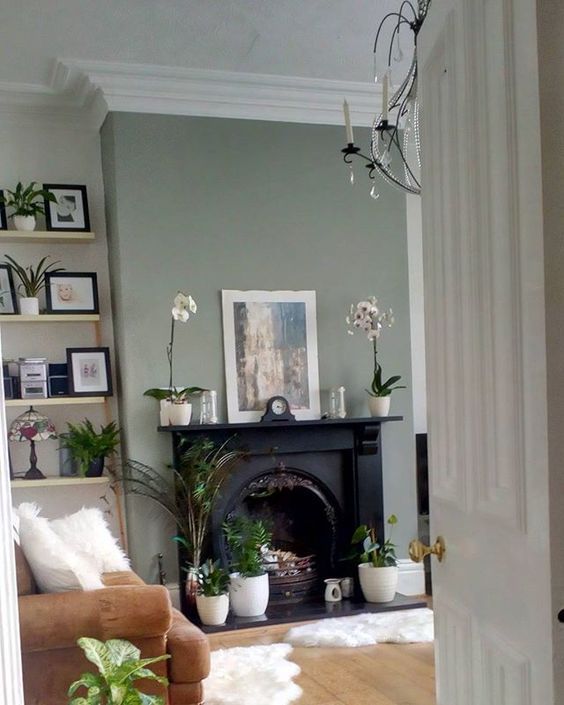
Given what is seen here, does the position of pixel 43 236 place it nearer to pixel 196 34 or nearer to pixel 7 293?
pixel 7 293

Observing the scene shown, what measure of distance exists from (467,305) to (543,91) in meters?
0.46

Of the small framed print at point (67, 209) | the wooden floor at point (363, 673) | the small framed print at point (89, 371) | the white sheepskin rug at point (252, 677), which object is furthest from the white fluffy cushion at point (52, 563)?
the small framed print at point (67, 209)

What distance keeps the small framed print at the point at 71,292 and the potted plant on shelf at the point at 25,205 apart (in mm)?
329

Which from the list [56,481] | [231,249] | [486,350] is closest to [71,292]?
[231,249]

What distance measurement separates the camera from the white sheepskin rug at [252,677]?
3.41 metres

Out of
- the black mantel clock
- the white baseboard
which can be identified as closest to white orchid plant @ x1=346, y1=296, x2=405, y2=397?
the black mantel clock

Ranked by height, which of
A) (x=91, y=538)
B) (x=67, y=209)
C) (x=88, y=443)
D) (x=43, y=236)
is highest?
(x=67, y=209)

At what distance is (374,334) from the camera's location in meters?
5.13

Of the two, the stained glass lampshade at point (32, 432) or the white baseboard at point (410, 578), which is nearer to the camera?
the stained glass lampshade at point (32, 432)

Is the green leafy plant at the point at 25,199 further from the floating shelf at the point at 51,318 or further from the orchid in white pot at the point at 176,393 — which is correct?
the orchid in white pot at the point at 176,393

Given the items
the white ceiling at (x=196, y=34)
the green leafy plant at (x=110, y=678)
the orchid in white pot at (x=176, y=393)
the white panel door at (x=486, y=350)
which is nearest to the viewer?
the white panel door at (x=486, y=350)

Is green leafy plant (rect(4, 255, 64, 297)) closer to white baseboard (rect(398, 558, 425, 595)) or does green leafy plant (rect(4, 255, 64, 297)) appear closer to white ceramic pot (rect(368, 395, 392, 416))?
white ceramic pot (rect(368, 395, 392, 416))

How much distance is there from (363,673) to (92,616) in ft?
4.88

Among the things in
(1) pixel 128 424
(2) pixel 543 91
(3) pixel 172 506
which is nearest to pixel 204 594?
(3) pixel 172 506
